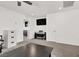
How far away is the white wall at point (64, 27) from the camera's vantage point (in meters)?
4.74

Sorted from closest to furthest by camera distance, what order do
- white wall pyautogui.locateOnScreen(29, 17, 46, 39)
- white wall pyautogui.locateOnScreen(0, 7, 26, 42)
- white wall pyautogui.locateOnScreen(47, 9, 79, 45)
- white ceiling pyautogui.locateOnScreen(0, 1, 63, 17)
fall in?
white ceiling pyautogui.locateOnScreen(0, 1, 63, 17) → white wall pyautogui.locateOnScreen(0, 7, 26, 42) → white wall pyautogui.locateOnScreen(47, 9, 79, 45) → white wall pyautogui.locateOnScreen(29, 17, 46, 39)

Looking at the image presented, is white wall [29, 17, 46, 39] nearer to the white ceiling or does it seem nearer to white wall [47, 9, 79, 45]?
white wall [47, 9, 79, 45]

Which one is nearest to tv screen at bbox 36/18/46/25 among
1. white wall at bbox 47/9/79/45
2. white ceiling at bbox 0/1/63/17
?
white wall at bbox 47/9/79/45

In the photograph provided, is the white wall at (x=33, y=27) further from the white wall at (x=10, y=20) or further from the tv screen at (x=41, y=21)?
the white wall at (x=10, y=20)

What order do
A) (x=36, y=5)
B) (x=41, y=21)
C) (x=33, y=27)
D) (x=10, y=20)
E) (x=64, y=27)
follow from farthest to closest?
1. (x=33, y=27)
2. (x=41, y=21)
3. (x=64, y=27)
4. (x=10, y=20)
5. (x=36, y=5)

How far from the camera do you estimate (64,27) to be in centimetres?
522

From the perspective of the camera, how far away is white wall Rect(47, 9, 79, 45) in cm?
474

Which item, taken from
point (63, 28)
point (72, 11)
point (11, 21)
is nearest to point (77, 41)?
point (63, 28)

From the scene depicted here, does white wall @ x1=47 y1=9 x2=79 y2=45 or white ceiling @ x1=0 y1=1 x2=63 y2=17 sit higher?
white ceiling @ x1=0 y1=1 x2=63 y2=17

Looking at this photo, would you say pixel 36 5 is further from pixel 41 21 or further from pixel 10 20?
pixel 41 21

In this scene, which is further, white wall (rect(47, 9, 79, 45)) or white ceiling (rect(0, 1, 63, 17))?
white wall (rect(47, 9, 79, 45))

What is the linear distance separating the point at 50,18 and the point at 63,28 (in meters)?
1.41

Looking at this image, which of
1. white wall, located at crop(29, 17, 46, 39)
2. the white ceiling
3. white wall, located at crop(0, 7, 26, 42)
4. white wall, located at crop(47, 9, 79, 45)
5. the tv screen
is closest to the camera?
the white ceiling

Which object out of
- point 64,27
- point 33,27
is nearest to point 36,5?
point 64,27
